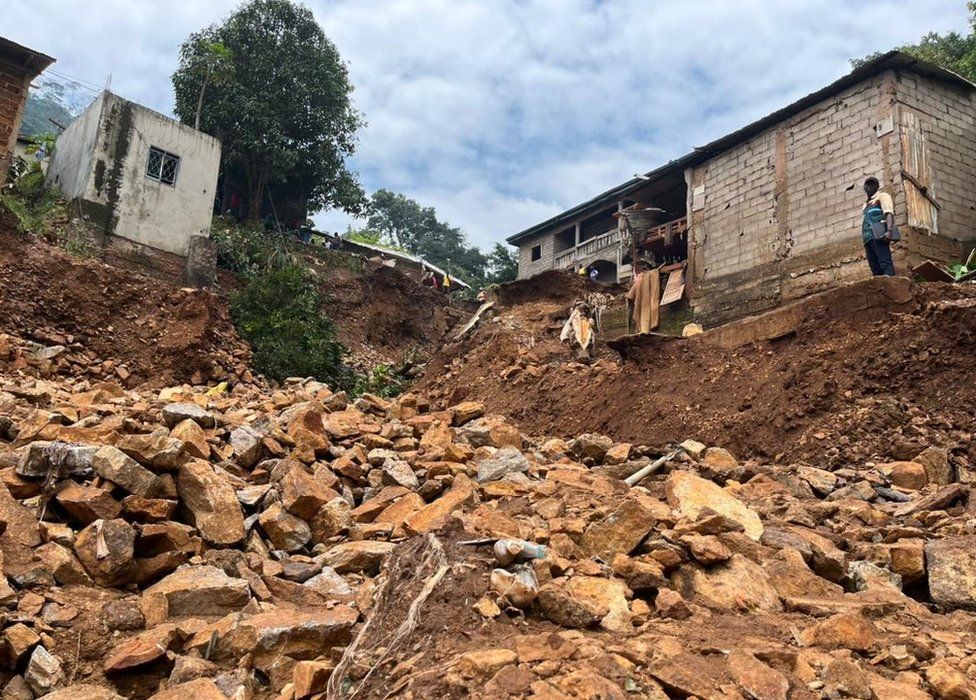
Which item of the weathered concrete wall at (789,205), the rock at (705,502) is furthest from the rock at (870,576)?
the weathered concrete wall at (789,205)

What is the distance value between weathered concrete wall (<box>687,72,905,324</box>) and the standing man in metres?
3.97

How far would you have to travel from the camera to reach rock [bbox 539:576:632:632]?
2.73m

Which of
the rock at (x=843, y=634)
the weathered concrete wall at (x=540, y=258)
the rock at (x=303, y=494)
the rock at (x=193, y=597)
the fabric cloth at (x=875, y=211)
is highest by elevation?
the weathered concrete wall at (x=540, y=258)

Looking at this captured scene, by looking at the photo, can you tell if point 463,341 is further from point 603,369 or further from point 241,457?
point 241,457

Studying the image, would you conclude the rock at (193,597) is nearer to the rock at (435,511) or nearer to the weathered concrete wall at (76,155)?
the rock at (435,511)

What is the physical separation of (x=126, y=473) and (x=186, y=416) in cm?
134

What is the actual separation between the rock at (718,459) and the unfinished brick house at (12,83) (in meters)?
14.9

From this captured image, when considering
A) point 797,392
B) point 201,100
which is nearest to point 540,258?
point 201,100

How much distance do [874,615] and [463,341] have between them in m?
11.6

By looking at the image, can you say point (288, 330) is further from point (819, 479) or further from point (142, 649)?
point (142, 649)

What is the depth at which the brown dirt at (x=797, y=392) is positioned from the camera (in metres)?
6.38

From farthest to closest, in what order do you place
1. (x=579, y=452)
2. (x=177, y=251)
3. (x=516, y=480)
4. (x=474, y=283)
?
1. (x=474, y=283)
2. (x=177, y=251)
3. (x=579, y=452)
4. (x=516, y=480)

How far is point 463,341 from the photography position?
47.3 ft

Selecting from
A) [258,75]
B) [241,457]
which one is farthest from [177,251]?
[241,457]
